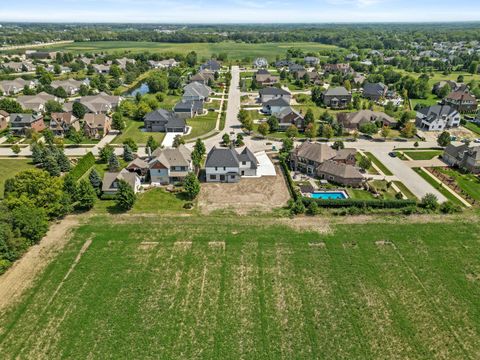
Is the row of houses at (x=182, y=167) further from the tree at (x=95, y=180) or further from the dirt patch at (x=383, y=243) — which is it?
the dirt patch at (x=383, y=243)

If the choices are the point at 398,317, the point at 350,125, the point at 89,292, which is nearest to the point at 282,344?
the point at 398,317

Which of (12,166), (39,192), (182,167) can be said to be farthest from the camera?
(12,166)

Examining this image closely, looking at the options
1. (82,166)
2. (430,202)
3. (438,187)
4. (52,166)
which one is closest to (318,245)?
(430,202)

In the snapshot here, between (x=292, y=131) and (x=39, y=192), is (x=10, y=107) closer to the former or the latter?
(x=39, y=192)

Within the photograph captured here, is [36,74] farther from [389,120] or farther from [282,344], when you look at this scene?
[282,344]

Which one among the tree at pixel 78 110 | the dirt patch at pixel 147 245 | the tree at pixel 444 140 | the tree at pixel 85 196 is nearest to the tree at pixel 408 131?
the tree at pixel 444 140

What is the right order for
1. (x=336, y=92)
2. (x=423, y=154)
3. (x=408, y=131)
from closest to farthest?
(x=423, y=154) → (x=408, y=131) → (x=336, y=92)

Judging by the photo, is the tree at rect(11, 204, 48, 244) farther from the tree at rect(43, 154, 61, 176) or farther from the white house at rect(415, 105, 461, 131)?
the white house at rect(415, 105, 461, 131)
